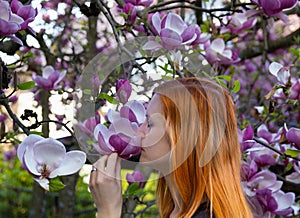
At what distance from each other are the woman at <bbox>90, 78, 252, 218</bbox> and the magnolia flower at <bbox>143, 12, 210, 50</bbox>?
0.15 meters

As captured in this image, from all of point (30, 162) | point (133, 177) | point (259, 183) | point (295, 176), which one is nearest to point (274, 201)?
point (259, 183)

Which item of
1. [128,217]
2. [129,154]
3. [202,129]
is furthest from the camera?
[128,217]

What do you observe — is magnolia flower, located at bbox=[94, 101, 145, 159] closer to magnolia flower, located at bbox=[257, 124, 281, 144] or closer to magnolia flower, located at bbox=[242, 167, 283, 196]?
magnolia flower, located at bbox=[242, 167, 283, 196]

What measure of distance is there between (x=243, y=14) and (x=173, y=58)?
0.56 m

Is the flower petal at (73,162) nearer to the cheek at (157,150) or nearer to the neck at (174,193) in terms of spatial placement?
the cheek at (157,150)

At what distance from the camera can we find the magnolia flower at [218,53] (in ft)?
6.79

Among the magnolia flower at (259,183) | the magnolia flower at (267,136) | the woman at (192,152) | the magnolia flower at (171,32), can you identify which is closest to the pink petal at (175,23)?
the magnolia flower at (171,32)

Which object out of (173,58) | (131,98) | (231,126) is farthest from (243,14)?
(131,98)

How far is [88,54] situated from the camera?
290 centimetres

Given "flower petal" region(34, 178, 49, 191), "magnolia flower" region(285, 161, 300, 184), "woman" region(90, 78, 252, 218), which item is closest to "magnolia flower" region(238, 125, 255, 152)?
"woman" region(90, 78, 252, 218)

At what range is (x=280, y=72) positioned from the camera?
5.76ft

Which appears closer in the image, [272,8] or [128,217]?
[272,8]

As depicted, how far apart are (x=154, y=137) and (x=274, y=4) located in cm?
67

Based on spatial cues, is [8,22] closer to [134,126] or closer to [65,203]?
[134,126]
